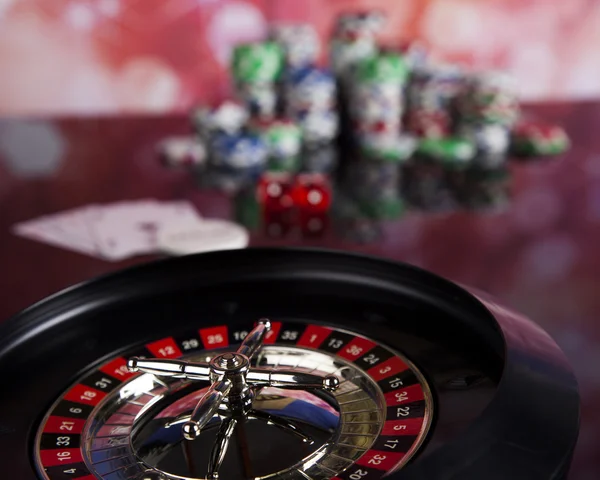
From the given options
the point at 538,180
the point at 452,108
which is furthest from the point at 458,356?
the point at 452,108

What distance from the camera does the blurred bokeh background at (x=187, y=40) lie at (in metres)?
3.31

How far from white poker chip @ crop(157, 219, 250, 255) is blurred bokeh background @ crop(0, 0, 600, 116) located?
2.05m

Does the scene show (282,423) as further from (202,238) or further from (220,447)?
(202,238)

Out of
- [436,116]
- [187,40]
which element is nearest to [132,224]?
[436,116]

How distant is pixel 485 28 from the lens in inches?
134

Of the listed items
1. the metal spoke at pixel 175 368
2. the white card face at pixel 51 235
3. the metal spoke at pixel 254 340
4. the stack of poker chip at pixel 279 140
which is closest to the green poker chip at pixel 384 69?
the stack of poker chip at pixel 279 140

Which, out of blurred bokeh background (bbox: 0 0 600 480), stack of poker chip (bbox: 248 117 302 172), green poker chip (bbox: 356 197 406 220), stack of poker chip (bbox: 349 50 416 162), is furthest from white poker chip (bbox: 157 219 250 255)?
stack of poker chip (bbox: 349 50 416 162)

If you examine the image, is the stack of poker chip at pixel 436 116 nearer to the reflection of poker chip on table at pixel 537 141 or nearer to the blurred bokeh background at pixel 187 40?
the reflection of poker chip on table at pixel 537 141

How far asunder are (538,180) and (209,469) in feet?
4.03

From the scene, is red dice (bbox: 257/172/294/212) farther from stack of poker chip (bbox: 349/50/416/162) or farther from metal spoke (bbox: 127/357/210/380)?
metal spoke (bbox: 127/357/210/380)

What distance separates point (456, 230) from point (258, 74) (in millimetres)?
884

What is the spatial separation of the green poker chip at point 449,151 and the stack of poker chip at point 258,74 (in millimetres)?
458

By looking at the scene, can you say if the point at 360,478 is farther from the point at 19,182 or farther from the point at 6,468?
the point at 19,182

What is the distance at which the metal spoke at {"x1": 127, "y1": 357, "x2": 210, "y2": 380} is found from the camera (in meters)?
0.86
